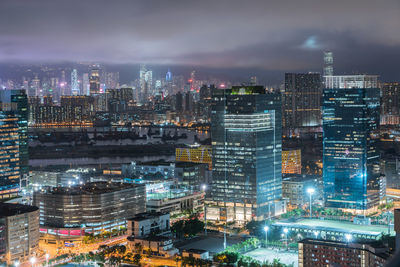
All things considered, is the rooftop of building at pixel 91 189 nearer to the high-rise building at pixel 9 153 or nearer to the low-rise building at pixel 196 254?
the low-rise building at pixel 196 254

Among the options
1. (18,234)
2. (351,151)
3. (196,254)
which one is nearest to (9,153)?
(18,234)

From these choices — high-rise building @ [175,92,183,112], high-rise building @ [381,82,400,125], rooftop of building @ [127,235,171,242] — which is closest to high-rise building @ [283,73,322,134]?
high-rise building @ [381,82,400,125]

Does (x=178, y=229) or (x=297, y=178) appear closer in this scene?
(x=178, y=229)

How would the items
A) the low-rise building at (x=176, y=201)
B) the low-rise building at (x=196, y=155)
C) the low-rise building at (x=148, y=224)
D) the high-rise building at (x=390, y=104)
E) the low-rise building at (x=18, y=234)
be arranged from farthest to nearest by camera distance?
the high-rise building at (x=390, y=104) < the low-rise building at (x=196, y=155) < the low-rise building at (x=176, y=201) < the low-rise building at (x=148, y=224) < the low-rise building at (x=18, y=234)

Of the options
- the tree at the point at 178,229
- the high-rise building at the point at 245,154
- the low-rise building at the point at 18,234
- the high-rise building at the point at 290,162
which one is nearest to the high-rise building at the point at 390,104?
the high-rise building at the point at 290,162

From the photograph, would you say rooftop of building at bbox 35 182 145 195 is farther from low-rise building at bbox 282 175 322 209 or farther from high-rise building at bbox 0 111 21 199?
low-rise building at bbox 282 175 322 209

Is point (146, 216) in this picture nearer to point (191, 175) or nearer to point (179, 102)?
point (191, 175)
